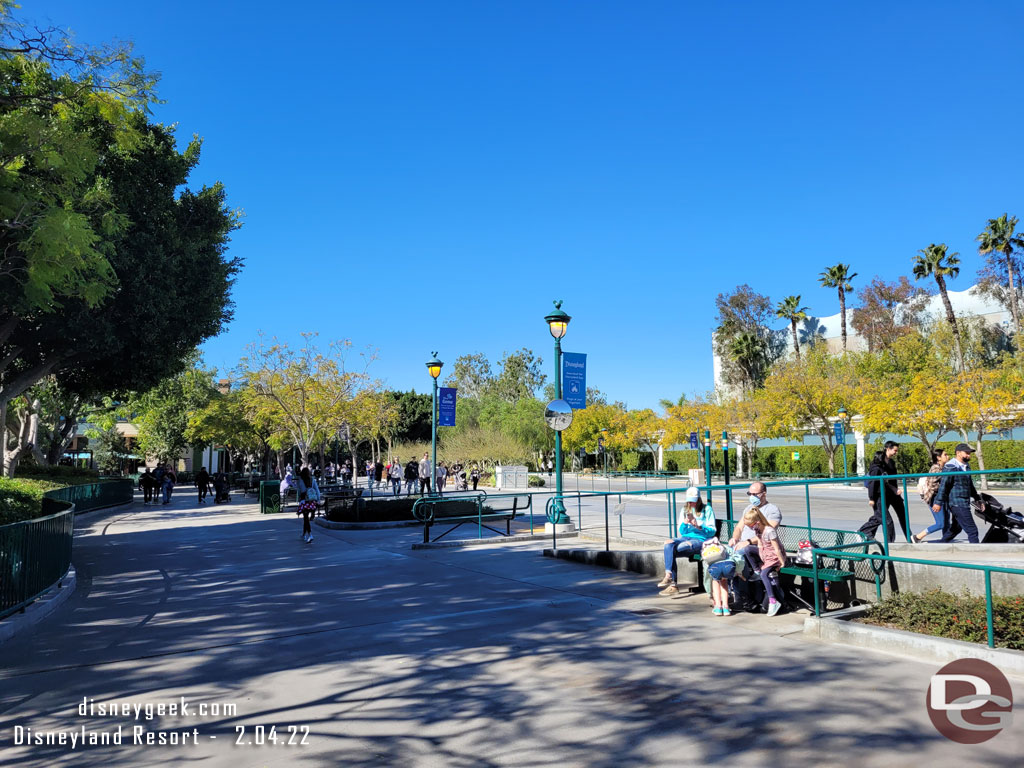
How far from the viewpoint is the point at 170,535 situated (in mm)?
17297

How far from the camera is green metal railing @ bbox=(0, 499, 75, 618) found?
7551mm

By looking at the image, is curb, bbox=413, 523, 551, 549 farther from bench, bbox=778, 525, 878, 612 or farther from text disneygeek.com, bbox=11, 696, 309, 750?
text disneygeek.com, bbox=11, 696, 309, 750

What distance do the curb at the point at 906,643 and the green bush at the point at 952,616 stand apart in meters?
0.19

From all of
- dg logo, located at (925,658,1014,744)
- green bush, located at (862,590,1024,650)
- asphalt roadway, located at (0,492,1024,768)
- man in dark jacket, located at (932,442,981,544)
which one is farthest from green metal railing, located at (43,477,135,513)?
dg logo, located at (925,658,1014,744)

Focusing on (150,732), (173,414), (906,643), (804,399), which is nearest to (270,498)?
(150,732)

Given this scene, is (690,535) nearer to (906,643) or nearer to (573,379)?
(906,643)

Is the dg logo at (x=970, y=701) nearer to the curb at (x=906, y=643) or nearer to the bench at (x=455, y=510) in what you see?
the curb at (x=906, y=643)

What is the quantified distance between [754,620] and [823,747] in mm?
3256

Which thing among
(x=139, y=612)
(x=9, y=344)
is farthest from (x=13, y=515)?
(x=9, y=344)

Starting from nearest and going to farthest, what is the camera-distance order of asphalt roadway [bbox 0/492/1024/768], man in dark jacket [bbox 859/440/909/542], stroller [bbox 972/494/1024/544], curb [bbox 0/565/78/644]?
1. asphalt roadway [bbox 0/492/1024/768]
2. curb [bbox 0/565/78/644]
3. man in dark jacket [bbox 859/440/909/542]
4. stroller [bbox 972/494/1024/544]

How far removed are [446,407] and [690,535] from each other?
15.2 meters

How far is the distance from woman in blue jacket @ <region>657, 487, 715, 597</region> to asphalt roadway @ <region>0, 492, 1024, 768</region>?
1.09 ft

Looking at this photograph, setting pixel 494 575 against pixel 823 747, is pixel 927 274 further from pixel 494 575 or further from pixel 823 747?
pixel 823 747

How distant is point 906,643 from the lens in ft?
18.9
